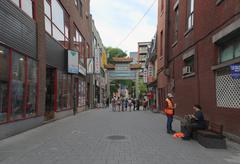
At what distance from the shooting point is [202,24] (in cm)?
1432

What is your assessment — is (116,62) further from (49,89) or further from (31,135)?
(31,135)

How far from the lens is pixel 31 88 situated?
46.3 feet

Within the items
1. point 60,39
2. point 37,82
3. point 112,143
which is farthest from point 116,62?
point 112,143

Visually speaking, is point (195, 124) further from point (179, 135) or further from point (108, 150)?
point (108, 150)

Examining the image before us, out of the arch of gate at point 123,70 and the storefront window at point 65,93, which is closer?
the storefront window at point 65,93

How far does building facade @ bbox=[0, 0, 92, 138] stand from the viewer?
11.2 m

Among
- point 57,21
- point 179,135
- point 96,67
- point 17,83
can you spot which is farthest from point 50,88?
point 96,67

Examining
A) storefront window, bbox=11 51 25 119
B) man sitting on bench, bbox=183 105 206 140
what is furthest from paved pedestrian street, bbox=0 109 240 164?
storefront window, bbox=11 51 25 119

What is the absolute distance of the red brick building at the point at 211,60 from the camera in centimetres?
1076

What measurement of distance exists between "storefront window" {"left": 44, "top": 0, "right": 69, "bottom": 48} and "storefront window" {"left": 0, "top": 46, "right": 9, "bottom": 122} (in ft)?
19.6

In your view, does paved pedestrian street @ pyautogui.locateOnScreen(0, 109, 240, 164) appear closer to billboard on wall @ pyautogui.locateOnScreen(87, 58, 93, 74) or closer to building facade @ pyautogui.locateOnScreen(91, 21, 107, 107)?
billboard on wall @ pyautogui.locateOnScreen(87, 58, 93, 74)

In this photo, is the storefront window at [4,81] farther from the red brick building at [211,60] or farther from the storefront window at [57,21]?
the red brick building at [211,60]

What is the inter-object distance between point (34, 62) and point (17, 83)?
2.44 meters

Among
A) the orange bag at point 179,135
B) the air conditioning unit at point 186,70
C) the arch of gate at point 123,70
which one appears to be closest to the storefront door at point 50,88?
the air conditioning unit at point 186,70
